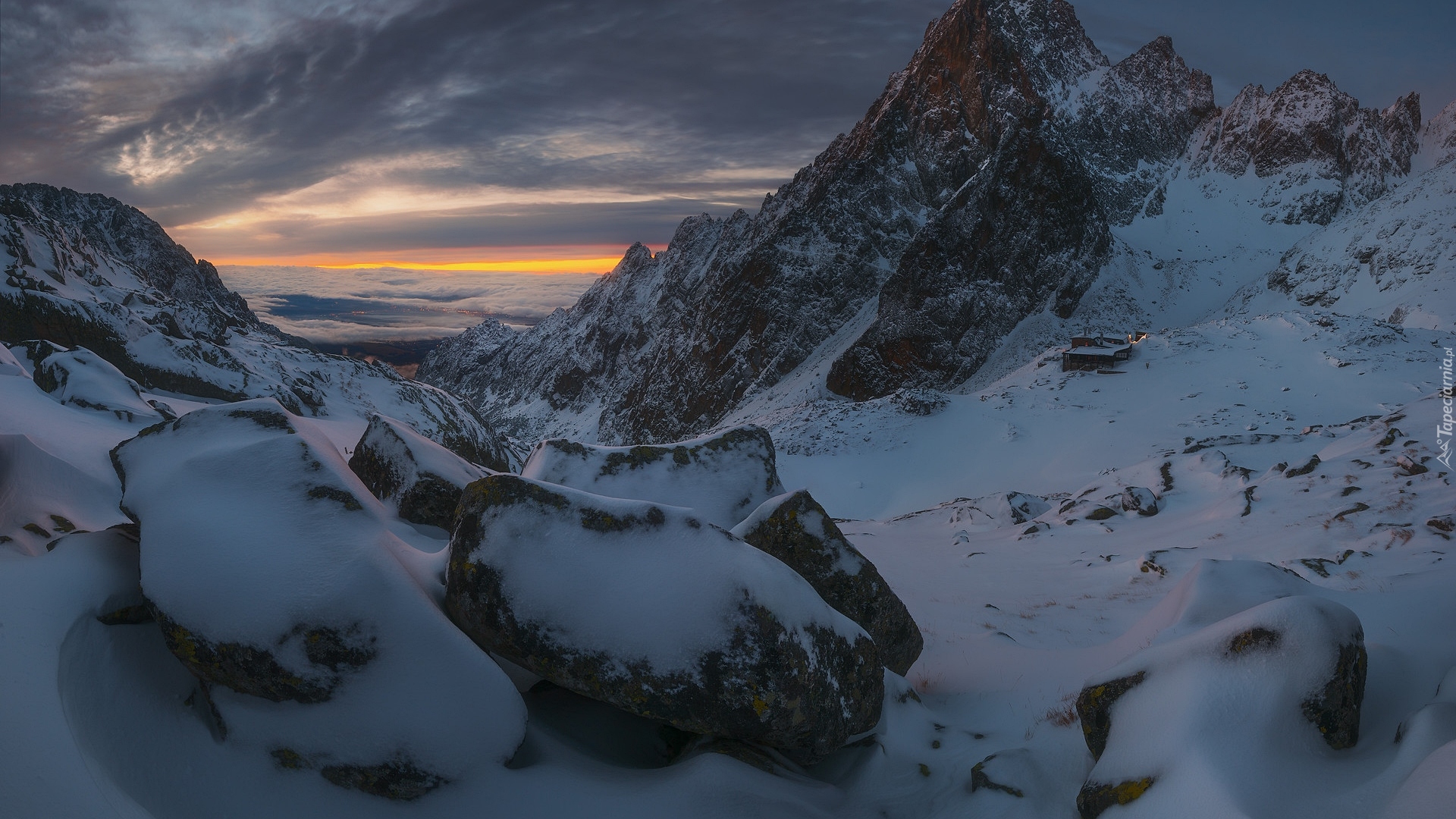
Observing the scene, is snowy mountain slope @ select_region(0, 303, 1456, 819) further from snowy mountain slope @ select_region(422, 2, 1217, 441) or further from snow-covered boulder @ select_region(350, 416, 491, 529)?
snowy mountain slope @ select_region(422, 2, 1217, 441)

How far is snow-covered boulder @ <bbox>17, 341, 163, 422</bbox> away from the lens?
13836mm

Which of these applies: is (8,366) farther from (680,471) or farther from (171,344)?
(171,344)

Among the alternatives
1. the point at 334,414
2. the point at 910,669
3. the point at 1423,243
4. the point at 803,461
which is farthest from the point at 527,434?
the point at 910,669

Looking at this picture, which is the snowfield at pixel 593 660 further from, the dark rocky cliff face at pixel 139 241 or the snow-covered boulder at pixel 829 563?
the dark rocky cliff face at pixel 139 241

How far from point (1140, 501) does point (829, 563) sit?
14698 mm

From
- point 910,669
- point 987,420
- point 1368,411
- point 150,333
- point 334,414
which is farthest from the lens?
point 334,414

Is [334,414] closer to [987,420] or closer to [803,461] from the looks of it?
[803,461]

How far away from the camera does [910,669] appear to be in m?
8.34

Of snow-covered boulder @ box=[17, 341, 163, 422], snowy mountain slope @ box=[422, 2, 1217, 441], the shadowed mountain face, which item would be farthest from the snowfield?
snowy mountain slope @ box=[422, 2, 1217, 441]

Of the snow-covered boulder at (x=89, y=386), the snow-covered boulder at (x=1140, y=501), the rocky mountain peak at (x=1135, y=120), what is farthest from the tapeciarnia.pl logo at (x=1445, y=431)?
the rocky mountain peak at (x=1135, y=120)

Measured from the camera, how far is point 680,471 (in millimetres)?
8922

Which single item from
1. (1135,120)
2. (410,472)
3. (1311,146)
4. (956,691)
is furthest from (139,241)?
(1311,146)

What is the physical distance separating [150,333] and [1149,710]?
48815 millimetres

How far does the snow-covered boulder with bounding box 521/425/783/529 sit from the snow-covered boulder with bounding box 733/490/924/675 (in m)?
1.06
